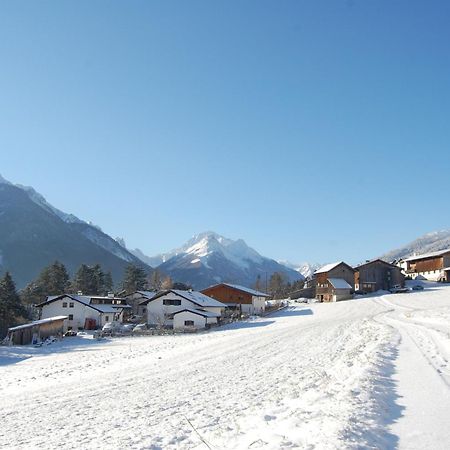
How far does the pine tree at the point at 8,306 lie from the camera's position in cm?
6400

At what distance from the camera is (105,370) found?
963 inches

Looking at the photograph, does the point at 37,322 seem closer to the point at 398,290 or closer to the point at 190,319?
the point at 190,319

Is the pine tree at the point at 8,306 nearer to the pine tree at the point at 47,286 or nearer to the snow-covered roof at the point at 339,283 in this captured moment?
the pine tree at the point at 47,286

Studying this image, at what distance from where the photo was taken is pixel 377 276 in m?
101

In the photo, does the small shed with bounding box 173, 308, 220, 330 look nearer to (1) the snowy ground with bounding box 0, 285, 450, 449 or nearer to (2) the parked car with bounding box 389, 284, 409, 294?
(1) the snowy ground with bounding box 0, 285, 450, 449

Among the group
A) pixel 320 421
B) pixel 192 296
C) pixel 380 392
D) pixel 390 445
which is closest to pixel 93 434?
pixel 320 421

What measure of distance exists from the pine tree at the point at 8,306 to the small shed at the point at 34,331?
23.4 ft

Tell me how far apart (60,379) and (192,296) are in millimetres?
47907

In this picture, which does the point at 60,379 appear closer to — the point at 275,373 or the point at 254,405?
the point at 275,373

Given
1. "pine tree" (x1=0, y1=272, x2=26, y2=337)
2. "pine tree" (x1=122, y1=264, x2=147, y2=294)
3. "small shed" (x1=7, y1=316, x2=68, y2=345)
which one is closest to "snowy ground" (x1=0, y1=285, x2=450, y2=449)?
"small shed" (x1=7, y1=316, x2=68, y2=345)

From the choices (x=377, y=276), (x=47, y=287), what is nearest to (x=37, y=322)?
(x=47, y=287)

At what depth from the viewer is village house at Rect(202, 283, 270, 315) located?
278 feet

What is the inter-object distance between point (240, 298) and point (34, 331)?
40.9 meters

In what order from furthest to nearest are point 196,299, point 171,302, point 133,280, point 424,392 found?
1. point 133,280
2. point 196,299
3. point 171,302
4. point 424,392
